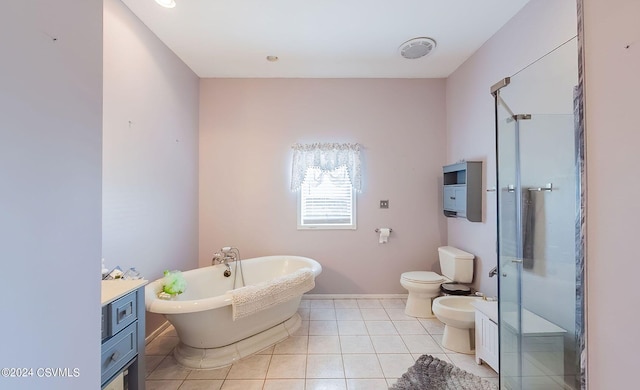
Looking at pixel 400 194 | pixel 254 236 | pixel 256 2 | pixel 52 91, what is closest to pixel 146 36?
pixel 256 2

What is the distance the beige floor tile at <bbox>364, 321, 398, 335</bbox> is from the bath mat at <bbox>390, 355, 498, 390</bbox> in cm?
51

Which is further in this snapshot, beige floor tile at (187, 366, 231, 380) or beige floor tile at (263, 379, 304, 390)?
beige floor tile at (187, 366, 231, 380)

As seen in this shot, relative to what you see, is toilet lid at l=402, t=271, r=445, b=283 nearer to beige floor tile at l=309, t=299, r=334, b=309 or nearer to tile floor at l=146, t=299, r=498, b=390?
tile floor at l=146, t=299, r=498, b=390

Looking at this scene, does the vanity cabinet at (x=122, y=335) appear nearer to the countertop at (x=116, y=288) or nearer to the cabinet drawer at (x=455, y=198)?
the countertop at (x=116, y=288)

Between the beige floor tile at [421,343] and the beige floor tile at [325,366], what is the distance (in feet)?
2.14

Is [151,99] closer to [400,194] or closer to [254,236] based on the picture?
[254,236]

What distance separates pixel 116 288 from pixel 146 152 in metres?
1.26

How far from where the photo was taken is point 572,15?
1669mm

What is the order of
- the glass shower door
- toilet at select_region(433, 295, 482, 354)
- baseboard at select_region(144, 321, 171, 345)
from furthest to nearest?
baseboard at select_region(144, 321, 171, 345) → toilet at select_region(433, 295, 482, 354) → the glass shower door

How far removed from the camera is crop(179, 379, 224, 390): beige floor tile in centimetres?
182

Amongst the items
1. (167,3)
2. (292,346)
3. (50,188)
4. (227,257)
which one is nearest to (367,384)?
(292,346)

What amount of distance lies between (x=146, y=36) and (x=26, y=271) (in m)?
2.32

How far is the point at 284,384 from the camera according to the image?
6.05ft

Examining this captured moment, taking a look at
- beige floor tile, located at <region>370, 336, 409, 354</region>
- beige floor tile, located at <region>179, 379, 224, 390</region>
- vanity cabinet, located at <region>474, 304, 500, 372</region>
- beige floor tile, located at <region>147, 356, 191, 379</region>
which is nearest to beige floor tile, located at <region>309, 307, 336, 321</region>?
beige floor tile, located at <region>370, 336, 409, 354</region>
